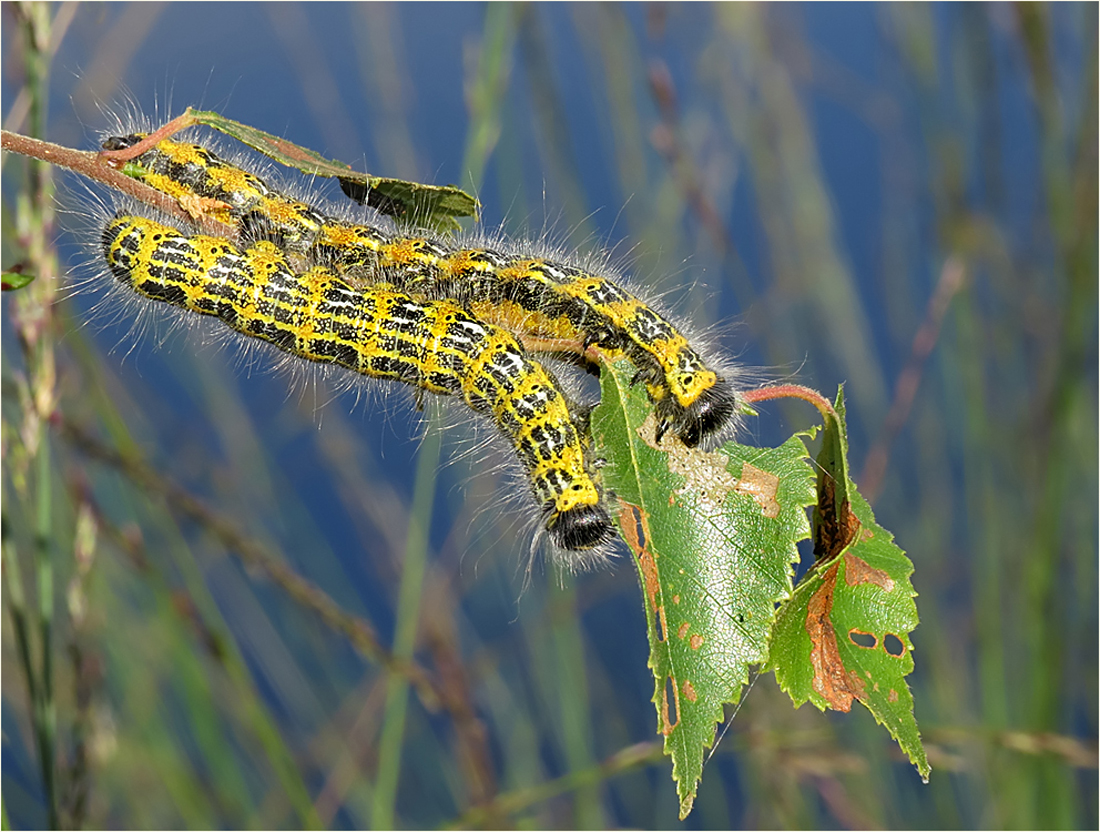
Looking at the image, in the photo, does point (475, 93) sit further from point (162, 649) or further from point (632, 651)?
point (632, 651)

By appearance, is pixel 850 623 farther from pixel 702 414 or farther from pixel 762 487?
pixel 702 414

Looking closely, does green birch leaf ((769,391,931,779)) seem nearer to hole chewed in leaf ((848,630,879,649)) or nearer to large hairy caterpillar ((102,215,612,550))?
hole chewed in leaf ((848,630,879,649))

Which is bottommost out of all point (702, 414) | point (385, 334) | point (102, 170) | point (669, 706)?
point (669, 706)

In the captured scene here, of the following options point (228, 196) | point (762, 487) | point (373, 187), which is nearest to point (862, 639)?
point (762, 487)

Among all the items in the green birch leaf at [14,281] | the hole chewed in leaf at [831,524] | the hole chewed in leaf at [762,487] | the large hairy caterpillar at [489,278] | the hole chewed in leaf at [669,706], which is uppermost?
the large hairy caterpillar at [489,278]

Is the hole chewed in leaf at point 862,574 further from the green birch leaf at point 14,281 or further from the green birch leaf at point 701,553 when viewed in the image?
the green birch leaf at point 14,281

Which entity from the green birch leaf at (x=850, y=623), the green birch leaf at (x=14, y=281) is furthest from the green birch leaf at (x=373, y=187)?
the green birch leaf at (x=850, y=623)
